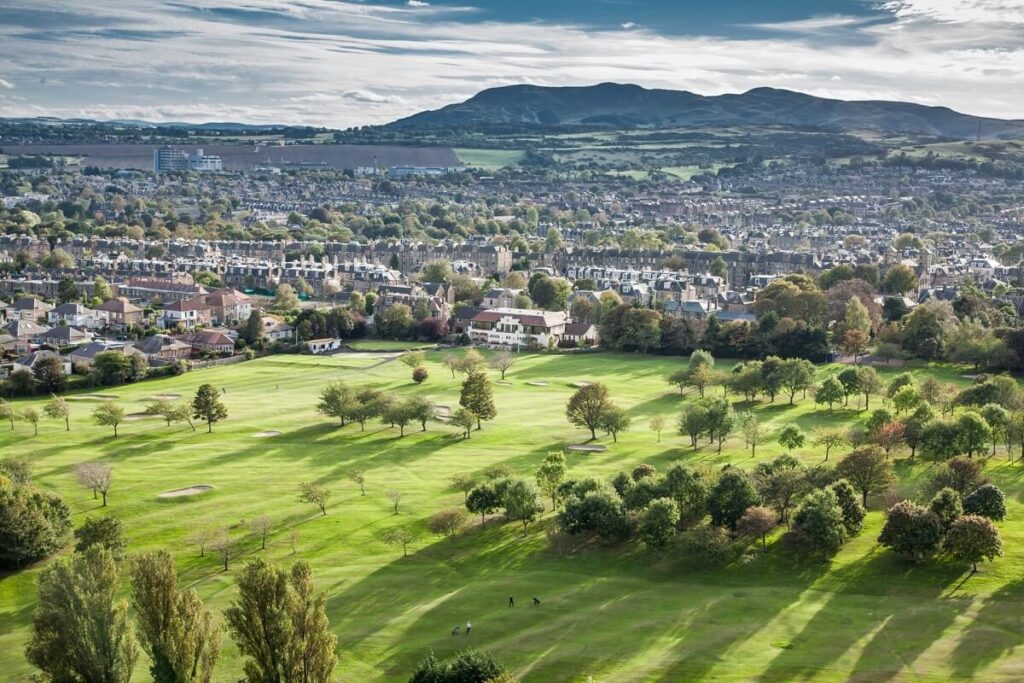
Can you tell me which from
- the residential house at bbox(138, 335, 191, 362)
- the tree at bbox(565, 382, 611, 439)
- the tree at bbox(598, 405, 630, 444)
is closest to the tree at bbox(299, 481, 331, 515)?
the tree at bbox(565, 382, 611, 439)

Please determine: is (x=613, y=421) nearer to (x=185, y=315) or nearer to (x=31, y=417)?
(x=31, y=417)

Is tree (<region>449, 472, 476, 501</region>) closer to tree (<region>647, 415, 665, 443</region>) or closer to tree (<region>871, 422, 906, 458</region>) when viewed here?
tree (<region>647, 415, 665, 443</region>)

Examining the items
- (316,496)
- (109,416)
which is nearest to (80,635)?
(316,496)

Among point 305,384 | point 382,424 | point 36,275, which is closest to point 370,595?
point 382,424

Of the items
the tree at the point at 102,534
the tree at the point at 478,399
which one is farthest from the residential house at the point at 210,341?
the tree at the point at 102,534

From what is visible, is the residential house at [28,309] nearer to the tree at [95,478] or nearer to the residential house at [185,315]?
the residential house at [185,315]

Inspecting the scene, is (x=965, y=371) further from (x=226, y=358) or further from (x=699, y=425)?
(x=226, y=358)
